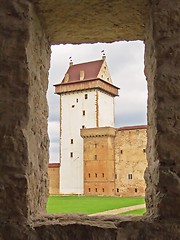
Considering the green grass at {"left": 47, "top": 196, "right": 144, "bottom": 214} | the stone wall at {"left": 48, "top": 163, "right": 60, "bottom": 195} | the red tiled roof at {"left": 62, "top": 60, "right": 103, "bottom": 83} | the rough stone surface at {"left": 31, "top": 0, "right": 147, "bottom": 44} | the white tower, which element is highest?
the red tiled roof at {"left": 62, "top": 60, "right": 103, "bottom": 83}

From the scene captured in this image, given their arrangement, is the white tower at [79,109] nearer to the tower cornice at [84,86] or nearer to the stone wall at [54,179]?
the tower cornice at [84,86]

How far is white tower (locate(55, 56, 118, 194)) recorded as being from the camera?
3872 centimetres

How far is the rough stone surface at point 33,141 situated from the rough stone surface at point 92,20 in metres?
0.13

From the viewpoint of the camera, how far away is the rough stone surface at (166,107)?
184 centimetres

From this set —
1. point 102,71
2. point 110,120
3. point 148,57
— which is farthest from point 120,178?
point 148,57

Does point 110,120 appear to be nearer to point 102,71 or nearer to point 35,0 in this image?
point 102,71

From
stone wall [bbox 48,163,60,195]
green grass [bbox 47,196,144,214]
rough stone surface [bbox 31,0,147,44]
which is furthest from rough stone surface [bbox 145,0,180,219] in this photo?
stone wall [bbox 48,163,60,195]

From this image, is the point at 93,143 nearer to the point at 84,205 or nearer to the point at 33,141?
the point at 84,205

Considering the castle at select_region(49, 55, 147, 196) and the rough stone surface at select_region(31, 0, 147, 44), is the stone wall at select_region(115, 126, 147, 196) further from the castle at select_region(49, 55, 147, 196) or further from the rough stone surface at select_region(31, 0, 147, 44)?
the rough stone surface at select_region(31, 0, 147, 44)

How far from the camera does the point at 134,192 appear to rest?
34375 mm

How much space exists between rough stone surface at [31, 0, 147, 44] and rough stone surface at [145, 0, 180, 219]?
0.22 meters

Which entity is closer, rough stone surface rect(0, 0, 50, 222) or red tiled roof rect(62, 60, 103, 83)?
rough stone surface rect(0, 0, 50, 222)

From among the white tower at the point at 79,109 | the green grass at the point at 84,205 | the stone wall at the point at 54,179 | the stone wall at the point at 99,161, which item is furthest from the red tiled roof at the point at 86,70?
the green grass at the point at 84,205

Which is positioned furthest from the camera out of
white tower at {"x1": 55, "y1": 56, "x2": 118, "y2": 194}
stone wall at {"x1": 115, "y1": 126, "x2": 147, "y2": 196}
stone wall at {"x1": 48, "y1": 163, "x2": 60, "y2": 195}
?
stone wall at {"x1": 48, "y1": 163, "x2": 60, "y2": 195}
